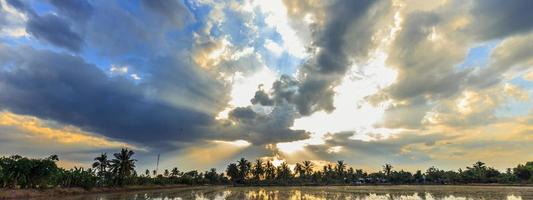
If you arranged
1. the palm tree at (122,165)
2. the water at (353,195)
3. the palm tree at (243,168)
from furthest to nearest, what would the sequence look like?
1. the palm tree at (243,168)
2. the palm tree at (122,165)
3. the water at (353,195)

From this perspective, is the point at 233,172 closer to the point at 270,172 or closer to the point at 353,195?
the point at 270,172

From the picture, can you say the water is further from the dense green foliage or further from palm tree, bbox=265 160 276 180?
palm tree, bbox=265 160 276 180

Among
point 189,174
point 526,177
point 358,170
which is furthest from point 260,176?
point 526,177

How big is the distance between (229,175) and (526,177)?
374 feet

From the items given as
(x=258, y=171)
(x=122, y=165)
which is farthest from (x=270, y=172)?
(x=122, y=165)

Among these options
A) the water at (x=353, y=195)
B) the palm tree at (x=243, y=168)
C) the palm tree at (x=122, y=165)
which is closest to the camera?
the water at (x=353, y=195)

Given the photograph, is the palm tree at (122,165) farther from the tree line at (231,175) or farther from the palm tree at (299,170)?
the palm tree at (299,170)

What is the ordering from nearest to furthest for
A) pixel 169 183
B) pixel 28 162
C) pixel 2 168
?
1. pixel 2 168
2. pixel 28 162
3. pixel 169 183

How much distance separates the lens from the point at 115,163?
301ft

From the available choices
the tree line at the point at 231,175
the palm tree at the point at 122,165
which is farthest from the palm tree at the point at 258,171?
the palm tree at the point at 122,165

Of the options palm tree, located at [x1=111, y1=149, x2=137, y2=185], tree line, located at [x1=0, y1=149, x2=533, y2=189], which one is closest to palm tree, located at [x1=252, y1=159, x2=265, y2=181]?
tree line, located at [x1=0, y1=149, x2=533, y2=189]

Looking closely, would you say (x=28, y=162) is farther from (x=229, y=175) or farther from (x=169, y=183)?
(x=229, y=175)

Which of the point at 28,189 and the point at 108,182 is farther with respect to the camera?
the point at 108,182

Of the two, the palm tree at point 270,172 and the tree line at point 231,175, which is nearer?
the tree line at point 231,175
